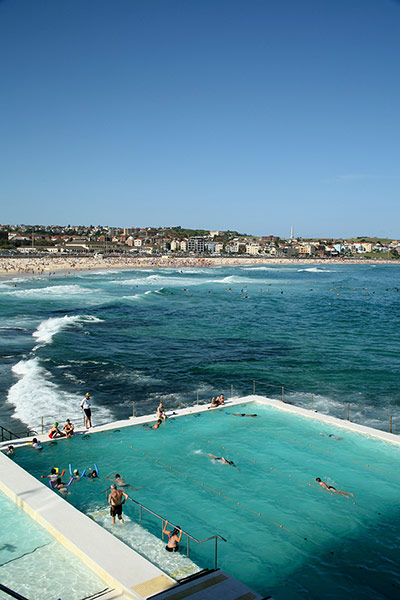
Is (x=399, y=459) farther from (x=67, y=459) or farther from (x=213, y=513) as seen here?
(x=67, y=459)

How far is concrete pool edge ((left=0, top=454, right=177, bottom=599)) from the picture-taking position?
7223mm

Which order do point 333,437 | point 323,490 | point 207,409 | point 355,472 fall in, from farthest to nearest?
1. point 207,409
2. point 333,437
3. point 355,472
4. point 323,490

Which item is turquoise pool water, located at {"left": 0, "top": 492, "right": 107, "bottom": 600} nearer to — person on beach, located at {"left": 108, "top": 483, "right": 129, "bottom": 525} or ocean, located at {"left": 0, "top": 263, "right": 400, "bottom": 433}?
person on beach, located at {"left": 108, "top": 483, "right": 129, "bottom": 525}

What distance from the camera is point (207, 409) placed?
55.8 ft

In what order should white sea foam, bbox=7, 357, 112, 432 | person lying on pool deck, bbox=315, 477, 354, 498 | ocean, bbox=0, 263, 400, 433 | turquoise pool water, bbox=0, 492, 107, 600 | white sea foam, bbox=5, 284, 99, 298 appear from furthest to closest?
1. white sea foam, bbox=5, 284, 99, 298
2. ocean, bbox=0, 263, 400, 433
3. white sea foam, bbox=7, 357, 112, 432
4. person lying on pool deck, bbox=315, 477, 354, 498
5. turquoise pool water, bbox=0, 492, 107, 600

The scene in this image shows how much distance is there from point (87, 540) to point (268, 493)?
171 inches

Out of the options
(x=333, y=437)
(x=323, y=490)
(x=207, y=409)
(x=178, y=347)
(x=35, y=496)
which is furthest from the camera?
(x=178, y=347)

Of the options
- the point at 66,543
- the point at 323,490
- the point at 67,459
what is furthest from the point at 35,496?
the point at 323,490

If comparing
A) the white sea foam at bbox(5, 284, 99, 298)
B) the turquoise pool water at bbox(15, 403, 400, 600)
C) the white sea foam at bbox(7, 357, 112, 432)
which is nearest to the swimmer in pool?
the turquoise pool water at bbox(15, 403, 400, 600)

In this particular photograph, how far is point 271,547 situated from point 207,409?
8042 mm

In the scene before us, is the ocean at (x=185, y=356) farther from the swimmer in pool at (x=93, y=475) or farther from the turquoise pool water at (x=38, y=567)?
the turquoise pool water at (x=38, y=567)

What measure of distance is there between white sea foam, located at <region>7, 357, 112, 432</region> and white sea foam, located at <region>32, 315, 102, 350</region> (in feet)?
23.9

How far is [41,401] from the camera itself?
20094mm

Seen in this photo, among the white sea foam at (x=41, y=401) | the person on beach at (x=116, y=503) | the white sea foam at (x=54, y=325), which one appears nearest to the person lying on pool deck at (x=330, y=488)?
the person on beach at (x=116, y=503)
